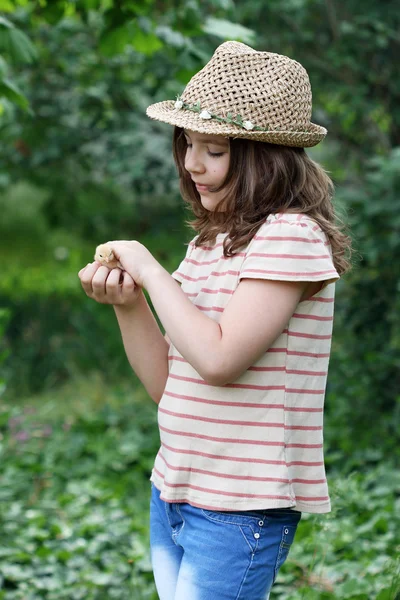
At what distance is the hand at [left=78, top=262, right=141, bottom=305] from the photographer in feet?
5.21

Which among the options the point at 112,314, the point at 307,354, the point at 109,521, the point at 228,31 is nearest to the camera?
the point at 307,354

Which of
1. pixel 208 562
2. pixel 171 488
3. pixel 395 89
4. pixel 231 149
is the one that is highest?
pixel 395 89

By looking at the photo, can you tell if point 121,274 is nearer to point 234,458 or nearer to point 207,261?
point 207,261

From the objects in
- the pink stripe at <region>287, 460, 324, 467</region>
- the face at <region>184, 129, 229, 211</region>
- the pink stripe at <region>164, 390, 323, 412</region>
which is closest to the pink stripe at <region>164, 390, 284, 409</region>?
the pink stripe at <region>164, 390, 323, 412</region>

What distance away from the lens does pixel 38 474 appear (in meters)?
3.87

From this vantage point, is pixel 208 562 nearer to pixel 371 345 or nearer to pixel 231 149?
pixel 231 149

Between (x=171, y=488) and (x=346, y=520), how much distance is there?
172 centimetres

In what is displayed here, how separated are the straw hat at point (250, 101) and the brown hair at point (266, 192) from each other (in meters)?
0.04

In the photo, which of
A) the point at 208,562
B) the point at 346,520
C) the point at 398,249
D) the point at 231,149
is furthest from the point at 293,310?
the point at 398,249

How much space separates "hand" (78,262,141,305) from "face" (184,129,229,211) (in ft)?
0.76

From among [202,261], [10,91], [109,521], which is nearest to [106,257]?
[202,261]

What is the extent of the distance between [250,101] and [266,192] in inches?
6.6

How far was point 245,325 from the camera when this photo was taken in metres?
1.41

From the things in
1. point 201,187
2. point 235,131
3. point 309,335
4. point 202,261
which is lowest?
point 309,335
